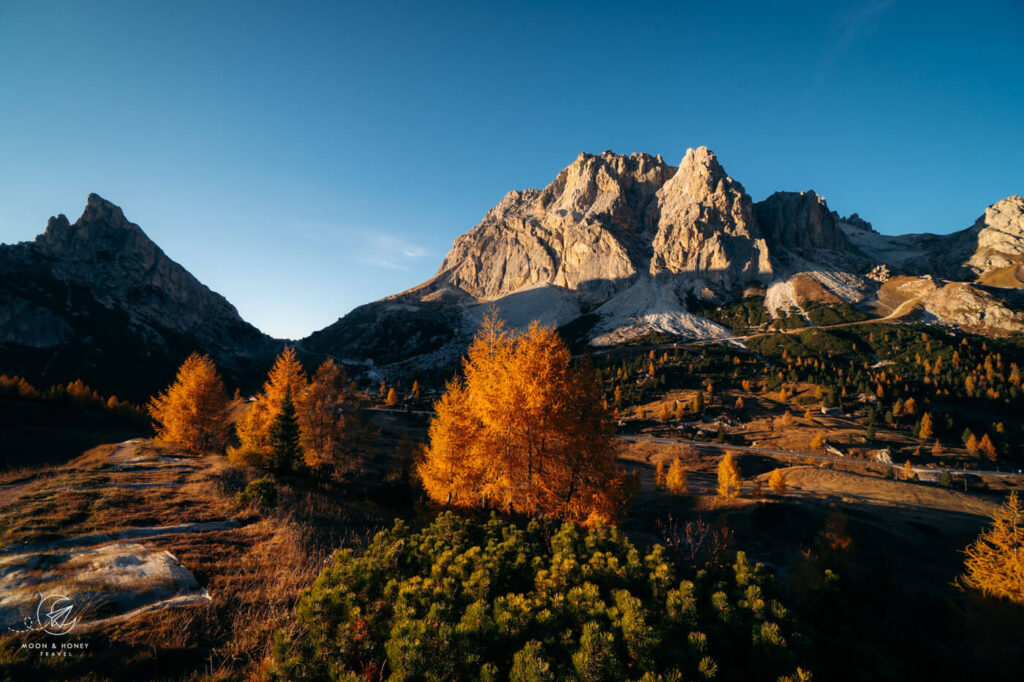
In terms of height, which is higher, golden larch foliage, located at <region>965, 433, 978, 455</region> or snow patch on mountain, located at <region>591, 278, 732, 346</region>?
snow patch on mountain, located at <region>591, 278, 732, 346</region>

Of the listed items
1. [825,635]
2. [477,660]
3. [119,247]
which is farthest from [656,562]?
[119,247]

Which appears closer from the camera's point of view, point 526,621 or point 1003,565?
point 526,621

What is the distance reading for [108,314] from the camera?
132 meters

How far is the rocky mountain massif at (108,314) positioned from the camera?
109688 millimetres

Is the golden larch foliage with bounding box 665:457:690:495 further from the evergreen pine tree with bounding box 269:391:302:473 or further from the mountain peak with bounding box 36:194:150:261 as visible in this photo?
the mountain peak with bounding box 36:194:150:261

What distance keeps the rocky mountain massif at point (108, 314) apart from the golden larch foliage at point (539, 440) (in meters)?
136

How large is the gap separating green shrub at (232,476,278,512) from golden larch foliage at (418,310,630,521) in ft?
22.6

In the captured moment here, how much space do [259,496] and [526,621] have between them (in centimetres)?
1301

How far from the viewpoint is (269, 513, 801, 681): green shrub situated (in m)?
4.14

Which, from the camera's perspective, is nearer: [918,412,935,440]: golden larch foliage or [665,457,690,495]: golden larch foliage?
[665,457,690,495]: golden larch foliage

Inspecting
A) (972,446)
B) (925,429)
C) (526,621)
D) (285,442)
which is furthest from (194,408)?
(972,446)

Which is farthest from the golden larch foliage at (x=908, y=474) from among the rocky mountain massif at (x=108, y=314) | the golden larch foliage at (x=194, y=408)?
the rocky mountain massif at (x=108, y=314)

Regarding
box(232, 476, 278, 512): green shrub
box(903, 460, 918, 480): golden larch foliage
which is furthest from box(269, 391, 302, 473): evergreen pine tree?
box(903, 460, 918, 480): golden larch foliage

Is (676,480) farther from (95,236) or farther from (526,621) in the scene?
(95,236)
